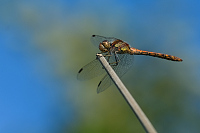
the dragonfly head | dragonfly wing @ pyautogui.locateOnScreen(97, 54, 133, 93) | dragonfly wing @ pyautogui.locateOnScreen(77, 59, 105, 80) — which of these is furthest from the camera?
the dragonfly head

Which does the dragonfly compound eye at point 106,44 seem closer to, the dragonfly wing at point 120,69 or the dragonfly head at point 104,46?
the dragonfly head at point 104,46

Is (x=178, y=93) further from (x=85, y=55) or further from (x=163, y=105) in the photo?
(x=85, y=55)

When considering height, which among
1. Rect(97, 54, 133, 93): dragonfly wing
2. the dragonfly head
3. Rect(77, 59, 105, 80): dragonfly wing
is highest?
the dragonfly head

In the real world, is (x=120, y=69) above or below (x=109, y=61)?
below

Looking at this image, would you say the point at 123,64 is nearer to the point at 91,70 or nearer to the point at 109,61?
the point at 109,61

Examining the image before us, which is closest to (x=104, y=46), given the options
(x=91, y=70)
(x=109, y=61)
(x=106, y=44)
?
(x=106, y=44)

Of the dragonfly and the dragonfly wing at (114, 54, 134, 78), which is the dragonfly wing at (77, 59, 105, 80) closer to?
the dragonfly

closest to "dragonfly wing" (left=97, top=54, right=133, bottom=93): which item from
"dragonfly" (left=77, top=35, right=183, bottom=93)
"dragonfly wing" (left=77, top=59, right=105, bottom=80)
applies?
"dragonfly" (left=77, top=35, right=183, bottom=93)

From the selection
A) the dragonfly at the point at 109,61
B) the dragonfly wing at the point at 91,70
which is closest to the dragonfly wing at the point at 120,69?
the dragonfly at the point at 109,61

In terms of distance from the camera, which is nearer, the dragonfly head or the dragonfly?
the dragonfly

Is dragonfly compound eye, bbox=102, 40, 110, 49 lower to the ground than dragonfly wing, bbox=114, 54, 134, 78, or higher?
higher

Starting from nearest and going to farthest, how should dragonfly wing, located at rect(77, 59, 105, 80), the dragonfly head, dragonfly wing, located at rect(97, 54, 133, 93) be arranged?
dragonfly wing, located at rect(97, 54, 133, 93) < dragonfly wing, located at rect(77, 59, 105, 80) < the dragonfly head

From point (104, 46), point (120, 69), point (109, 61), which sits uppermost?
point (104, 46)
